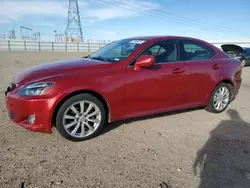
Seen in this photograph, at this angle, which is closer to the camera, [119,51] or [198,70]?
[119,51]

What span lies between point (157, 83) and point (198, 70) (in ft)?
3.26

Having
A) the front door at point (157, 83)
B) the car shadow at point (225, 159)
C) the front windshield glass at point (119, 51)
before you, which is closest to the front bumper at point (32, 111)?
the front door at point (157, 83)

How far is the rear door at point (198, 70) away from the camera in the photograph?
4418 mm

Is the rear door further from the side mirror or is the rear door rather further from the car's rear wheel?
the side mirror

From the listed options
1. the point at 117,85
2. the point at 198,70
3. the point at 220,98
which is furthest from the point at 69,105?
the point at 220,98

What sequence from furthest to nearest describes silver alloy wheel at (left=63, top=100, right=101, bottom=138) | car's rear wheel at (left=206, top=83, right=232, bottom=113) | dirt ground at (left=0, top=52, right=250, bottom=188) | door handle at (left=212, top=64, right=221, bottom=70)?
car's rear wheel at (left=206, top=83, right=232, bottom=113) < door handle at (left=212, top=64, right=221, bottom=70) < silver alloy wheel at (left=63, top=100, right=101, bottom=138) < dirt ground at (left=0, top=52, right=250, bottom=188)

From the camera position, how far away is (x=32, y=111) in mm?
3256

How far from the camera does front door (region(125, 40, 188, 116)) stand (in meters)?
3.79

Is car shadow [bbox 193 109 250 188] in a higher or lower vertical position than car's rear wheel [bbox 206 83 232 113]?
lower

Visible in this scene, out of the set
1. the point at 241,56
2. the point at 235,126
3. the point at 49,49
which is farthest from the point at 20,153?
the point at 49,49

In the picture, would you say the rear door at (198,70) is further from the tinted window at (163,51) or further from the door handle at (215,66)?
the tinted window at (163,51)

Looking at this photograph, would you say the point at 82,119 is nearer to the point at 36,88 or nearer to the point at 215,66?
the point at 36,88

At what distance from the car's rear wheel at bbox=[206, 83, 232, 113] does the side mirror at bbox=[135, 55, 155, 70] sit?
187 cm

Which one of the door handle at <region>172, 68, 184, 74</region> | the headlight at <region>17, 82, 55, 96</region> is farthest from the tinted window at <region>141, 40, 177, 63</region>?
the headlight at <region>17, 82, 55, 96</region>
